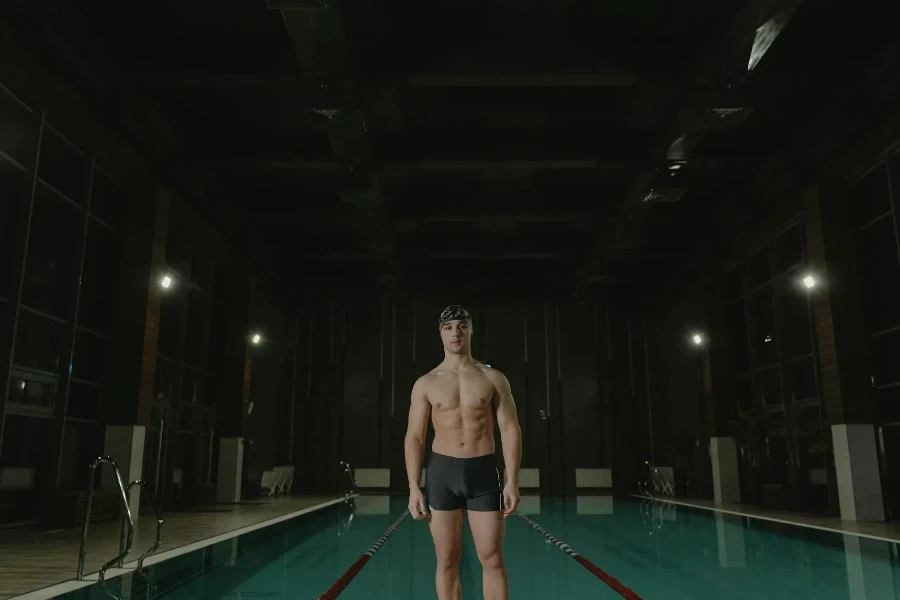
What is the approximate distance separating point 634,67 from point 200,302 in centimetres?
987

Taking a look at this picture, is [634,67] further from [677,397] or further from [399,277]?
[677,397]

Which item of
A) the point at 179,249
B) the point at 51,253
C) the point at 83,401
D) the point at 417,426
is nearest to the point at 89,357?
the point at 83,401

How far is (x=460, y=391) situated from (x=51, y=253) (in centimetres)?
843

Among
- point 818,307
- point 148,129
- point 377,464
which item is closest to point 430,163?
point 148,129

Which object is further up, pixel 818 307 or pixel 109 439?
pixel 818 307

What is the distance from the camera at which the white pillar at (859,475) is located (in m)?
10.0

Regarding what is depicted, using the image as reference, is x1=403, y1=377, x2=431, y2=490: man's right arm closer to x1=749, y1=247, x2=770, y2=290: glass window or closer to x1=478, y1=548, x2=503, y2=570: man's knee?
x1=478, y1=548, x2=503, y2=570: man's knee

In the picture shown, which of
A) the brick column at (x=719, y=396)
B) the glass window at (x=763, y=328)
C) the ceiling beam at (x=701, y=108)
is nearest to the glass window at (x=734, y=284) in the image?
the brick column at (x=719, y=396)

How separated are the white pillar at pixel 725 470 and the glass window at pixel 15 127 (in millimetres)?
13972

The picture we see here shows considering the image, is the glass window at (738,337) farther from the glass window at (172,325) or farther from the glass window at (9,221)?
the glass window at (9,221)

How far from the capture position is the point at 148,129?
31.9 ft

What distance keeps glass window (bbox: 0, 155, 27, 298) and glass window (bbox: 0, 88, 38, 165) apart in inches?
6.5

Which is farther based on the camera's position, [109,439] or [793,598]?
[109,439]

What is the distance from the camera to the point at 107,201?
10969 millimetres
